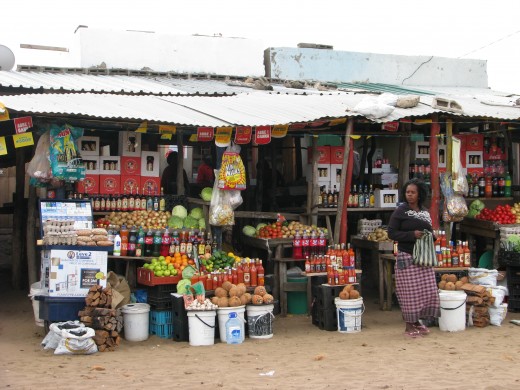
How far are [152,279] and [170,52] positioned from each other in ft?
30.2

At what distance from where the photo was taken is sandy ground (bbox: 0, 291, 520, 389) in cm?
697

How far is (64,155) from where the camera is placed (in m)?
9.69

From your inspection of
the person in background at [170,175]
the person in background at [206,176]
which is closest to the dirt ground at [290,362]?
the person in background at [170,175]

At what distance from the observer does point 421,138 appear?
1288 cm

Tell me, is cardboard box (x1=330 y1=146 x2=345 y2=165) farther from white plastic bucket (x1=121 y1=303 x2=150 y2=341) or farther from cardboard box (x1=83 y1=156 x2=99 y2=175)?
white plastic bucket (x1=121 y1=303 x2=150 y2=341)

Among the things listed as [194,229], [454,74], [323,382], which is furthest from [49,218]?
[454,74]

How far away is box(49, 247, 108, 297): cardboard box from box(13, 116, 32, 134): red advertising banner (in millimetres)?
1629

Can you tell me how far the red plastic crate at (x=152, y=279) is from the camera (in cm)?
938

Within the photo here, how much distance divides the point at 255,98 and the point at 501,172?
4.74 m

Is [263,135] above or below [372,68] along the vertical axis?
below

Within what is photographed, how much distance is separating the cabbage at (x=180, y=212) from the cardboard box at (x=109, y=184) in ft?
2.90

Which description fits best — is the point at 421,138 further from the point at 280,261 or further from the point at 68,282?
the point at 68,282

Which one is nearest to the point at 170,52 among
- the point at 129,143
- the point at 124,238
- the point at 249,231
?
the point at 129,143

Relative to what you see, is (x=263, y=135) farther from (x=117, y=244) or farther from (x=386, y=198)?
(x=386, y=198)
